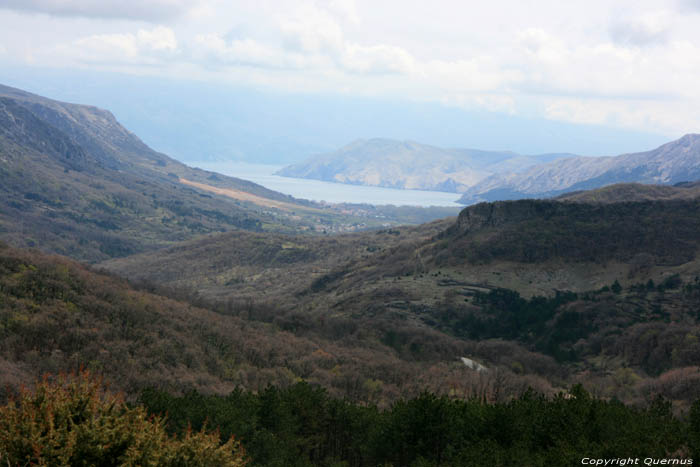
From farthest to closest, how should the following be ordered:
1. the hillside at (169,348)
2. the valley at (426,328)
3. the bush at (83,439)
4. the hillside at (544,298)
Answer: the hillside at (544,298) < the hillside at (169,348) < the valley at (426,328) < the bush at (83,439)

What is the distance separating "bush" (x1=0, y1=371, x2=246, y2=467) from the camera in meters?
18.7

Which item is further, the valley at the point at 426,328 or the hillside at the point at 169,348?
the hillside at the point at 169,348

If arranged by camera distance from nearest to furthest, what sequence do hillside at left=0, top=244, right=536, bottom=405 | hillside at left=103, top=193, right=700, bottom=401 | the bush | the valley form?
1. the bush
2. the valley
3. hillside at left=0, top=244, right=536, bottom=405
4. hillside at left=103, top=193, right=700, bottom=401

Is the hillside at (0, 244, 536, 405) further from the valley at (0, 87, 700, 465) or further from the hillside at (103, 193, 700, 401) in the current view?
the hillside at (103, 193, 700, 401)

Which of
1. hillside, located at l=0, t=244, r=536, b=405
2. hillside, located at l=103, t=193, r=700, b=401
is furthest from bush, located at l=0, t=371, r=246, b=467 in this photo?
hillside, located at l=103, t=193, r=700, b=401

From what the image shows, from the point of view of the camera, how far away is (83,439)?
62.4 ft

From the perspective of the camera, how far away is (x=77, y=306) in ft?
284

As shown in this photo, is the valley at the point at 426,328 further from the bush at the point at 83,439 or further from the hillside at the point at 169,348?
the bush at the point at 83,439

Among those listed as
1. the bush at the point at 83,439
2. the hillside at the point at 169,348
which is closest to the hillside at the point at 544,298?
the hillside at the point at 169,348

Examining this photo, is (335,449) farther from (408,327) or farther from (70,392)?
(408,327)

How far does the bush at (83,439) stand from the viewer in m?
18.7

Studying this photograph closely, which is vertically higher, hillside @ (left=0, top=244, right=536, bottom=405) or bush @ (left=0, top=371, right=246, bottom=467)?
bush @ (left=0, top=371, right=246, bottom=467)

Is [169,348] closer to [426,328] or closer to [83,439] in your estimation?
[426,328]

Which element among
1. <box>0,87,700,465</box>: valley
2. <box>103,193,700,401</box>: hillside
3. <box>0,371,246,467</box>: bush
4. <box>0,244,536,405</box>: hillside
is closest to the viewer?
<box>0,371,246,467</box>: bush
